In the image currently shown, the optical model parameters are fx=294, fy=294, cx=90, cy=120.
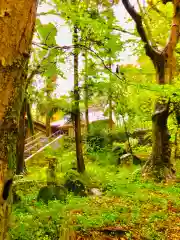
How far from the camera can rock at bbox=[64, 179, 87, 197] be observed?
1011 centimetres

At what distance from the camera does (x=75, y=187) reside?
1034 cm

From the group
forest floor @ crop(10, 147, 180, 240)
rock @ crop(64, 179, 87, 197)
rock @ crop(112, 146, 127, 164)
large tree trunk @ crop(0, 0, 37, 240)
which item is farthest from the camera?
rock @ crop(112, 146, 127, 164)

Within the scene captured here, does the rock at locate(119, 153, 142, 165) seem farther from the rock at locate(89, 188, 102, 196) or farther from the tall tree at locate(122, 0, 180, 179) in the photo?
the rock at locate(89, 188, 102, 196)

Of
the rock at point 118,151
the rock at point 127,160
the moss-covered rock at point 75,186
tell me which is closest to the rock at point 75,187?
the moss-covered rock at point 75,186

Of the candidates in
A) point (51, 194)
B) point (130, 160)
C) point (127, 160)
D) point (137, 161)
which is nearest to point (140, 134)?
point (137, 161)

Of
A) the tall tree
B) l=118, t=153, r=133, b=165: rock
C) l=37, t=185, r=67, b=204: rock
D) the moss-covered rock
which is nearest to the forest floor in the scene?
l=37, t=185, r=67, b=204: rock

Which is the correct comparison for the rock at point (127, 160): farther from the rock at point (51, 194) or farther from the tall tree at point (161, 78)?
the rock at point (51, 194)

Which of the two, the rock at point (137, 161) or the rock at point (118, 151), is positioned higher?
the rock at point (118, 151)

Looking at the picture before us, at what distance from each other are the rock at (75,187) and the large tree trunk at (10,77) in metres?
8.42

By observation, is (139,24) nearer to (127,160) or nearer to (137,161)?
(127,160)

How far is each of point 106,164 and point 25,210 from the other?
11.3 m

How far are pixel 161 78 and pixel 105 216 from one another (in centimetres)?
709

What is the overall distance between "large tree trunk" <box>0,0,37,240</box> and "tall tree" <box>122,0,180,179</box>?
10243 millimetres

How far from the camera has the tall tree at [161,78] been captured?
11.8 m
